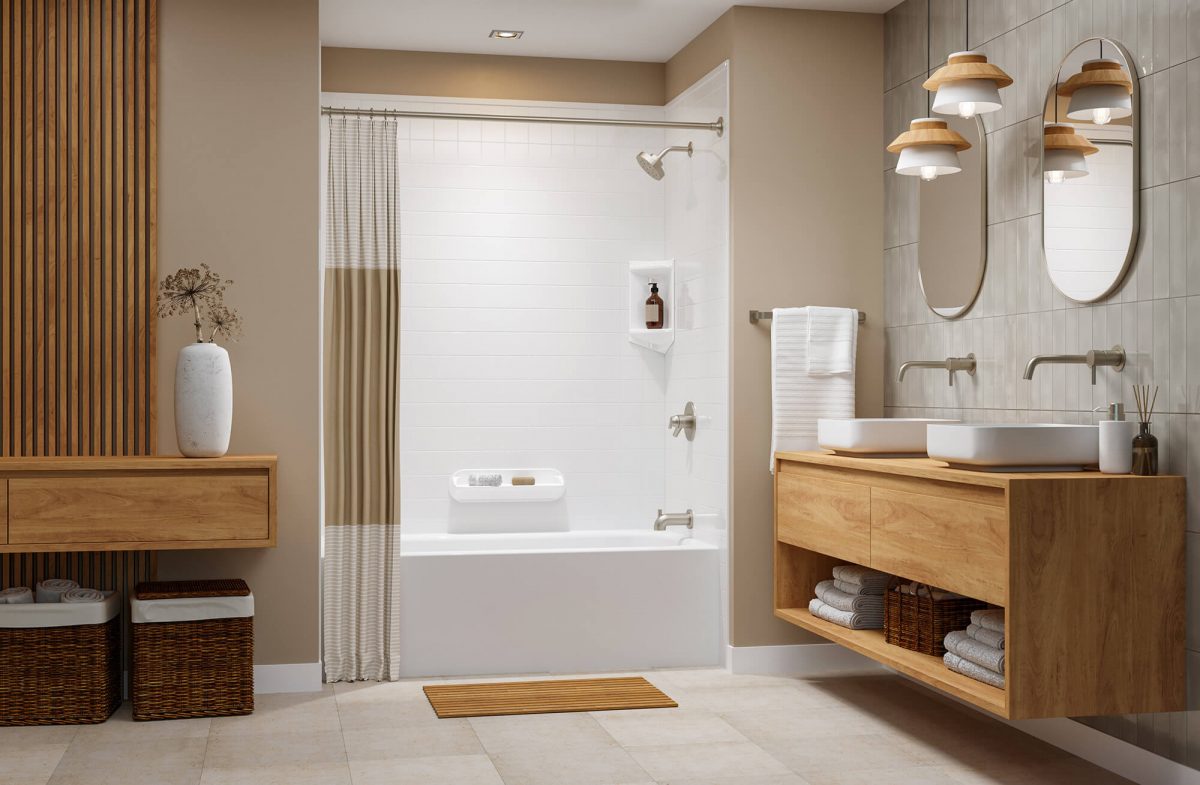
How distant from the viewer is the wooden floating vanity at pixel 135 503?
13.3 feet

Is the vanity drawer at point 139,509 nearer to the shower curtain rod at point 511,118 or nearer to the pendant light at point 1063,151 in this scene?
the shower curtain rod at point 511,118

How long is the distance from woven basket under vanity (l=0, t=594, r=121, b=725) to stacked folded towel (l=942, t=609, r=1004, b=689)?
2.84 meters

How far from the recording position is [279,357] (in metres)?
4.60

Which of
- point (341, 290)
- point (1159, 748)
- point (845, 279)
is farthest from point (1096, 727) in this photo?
point (341, 290)

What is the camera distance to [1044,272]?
3963 millimetres

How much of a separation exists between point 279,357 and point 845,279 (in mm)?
2302

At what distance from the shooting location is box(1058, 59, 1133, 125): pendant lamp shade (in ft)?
11.7

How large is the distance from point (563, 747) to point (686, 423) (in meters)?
1.95

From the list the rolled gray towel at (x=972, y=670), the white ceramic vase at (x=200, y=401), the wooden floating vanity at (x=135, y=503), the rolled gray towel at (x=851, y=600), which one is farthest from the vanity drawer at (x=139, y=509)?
the rolled gray towel at (x=972, y=670)

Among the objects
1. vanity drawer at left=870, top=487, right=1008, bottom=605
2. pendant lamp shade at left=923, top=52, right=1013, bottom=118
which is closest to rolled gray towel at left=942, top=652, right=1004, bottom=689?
vanity drawer at left=870, top=487, right=1008, bottom=605

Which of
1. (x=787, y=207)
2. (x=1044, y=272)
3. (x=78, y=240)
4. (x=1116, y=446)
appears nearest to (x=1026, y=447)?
(x=1116, y=446)

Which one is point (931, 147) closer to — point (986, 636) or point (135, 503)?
point (986, 636)

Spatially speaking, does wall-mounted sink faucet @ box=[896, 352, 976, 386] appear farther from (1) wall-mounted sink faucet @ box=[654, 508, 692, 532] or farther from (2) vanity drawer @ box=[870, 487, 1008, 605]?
(1) wall-mounted sink faucet @ box=[654, 508, 692, 532]

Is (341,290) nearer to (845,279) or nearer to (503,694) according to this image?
(503,694)
